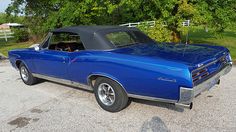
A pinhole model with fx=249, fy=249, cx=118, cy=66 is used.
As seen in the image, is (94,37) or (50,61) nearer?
(94,37)

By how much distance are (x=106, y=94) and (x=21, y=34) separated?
20383 millimetres

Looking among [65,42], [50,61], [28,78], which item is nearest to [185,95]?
[50,61]

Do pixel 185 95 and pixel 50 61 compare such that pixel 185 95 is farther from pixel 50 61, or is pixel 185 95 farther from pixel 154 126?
pixel 50 61

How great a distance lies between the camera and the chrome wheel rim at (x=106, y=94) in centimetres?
441

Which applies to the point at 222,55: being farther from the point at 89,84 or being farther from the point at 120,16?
the point at 120,16

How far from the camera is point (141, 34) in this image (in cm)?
537

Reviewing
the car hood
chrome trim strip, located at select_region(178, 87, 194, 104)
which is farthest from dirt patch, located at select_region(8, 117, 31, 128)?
chrome trim strip, located at select_region(178, 87, 194, 104)

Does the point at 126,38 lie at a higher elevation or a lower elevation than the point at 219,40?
higher

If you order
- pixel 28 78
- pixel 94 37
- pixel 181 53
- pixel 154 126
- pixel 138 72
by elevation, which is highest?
pixel 94 37

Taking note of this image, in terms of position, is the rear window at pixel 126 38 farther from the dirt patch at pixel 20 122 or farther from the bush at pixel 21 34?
the bush at pixel 21 34

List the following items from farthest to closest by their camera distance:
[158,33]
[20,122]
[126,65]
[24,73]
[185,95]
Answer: [158,33] → [24,73] → [20,122] → [126,65] → [185,95]

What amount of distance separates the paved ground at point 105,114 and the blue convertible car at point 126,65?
346 millimetres

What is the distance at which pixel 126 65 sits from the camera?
3887 millimetres

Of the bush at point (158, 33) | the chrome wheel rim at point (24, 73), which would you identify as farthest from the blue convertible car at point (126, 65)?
the bush at point (158, 33)
